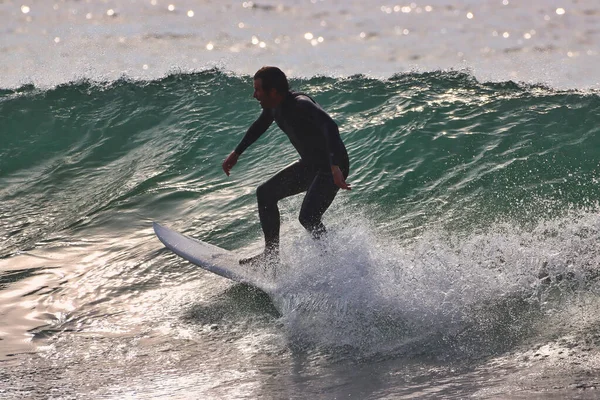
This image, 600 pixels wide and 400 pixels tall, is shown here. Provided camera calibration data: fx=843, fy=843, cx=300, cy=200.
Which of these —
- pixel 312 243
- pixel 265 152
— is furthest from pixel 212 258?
pixel 265 152

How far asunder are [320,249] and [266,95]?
50.5 inches

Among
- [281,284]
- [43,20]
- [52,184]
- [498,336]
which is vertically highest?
[43,20]

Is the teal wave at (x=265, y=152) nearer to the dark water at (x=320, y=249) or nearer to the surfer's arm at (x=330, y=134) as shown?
the dark water at (x=320, y=249)

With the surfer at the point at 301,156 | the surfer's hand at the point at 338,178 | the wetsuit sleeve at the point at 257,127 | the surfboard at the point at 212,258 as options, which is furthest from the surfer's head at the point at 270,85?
the surfboard at the point at 212,258

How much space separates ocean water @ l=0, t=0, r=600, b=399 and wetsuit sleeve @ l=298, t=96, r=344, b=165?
77cm

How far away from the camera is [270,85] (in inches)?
252

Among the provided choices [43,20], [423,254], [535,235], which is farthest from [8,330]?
[43,20]

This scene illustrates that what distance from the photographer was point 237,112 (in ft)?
39.3

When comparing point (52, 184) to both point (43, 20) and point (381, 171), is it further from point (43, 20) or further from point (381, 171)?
point (43, 20)

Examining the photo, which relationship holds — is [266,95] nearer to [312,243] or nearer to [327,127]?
[327,127]

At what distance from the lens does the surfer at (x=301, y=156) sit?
6398 mm

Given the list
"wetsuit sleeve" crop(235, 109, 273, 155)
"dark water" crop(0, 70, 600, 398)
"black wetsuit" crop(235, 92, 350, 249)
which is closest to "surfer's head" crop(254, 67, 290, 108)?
"black wetsuit" crop(235, 92, 350, 249)

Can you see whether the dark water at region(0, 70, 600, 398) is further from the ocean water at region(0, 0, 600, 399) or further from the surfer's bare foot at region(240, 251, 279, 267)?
the surfer's bare foot at region(240, 251, 279, 267)

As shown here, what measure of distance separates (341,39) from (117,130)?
11064 millimetres
